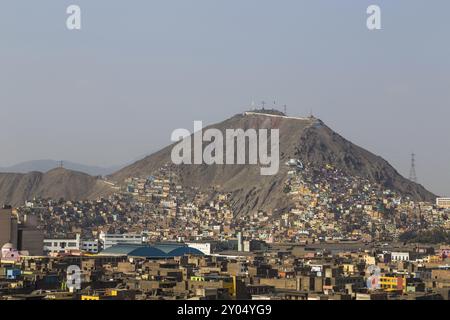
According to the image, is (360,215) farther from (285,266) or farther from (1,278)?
(1,278)

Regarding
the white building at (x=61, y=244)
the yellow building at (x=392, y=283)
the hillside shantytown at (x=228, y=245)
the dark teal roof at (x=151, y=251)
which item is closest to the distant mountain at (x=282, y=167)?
the hillside shantytown at (x=228, y=245)

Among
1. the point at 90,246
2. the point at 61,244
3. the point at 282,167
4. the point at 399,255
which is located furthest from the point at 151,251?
the point at 282,167

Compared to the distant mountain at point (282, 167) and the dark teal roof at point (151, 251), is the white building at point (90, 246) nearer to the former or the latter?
the dark teal roof at point (151, 251)

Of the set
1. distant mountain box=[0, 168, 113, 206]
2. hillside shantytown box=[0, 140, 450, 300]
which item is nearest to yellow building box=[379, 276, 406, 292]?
hillside shantytown box=[0, 140, 450, 300]

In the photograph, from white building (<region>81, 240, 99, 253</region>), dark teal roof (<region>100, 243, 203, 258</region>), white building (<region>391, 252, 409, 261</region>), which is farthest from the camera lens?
white building (<region>81, 240, 99, 253</region>)

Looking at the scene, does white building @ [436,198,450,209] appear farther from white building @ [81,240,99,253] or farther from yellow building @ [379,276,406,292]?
yellow building @ [379,276,406,292]

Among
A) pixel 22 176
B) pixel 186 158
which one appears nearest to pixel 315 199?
pixel 186 158
